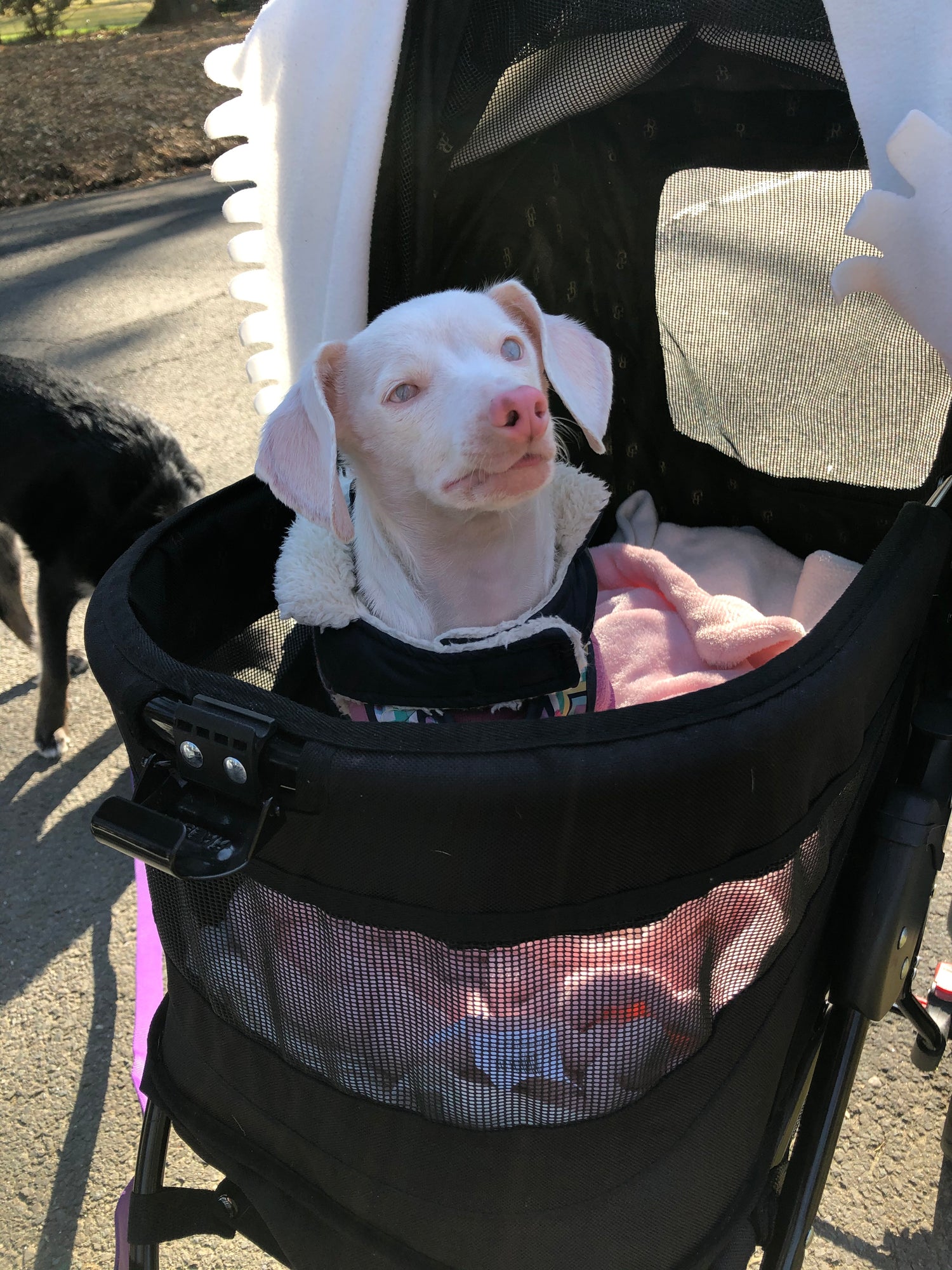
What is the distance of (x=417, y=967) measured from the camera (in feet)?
2.89

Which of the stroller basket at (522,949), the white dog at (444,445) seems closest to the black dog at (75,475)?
the white dog at (444,445)

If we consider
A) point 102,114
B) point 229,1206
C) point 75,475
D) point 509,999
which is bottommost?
point 102,114

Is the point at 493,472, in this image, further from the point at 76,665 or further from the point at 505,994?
the point at 76,665

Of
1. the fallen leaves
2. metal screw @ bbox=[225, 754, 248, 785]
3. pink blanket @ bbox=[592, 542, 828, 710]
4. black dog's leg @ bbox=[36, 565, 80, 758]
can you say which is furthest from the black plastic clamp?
the fallen leaves

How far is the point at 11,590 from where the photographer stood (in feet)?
9.18

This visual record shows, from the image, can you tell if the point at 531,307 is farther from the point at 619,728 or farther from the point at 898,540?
the point at 619,728

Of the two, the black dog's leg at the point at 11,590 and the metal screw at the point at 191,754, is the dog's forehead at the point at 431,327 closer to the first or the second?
the metal screw at the point at 191,754

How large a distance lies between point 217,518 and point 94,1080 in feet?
3.58

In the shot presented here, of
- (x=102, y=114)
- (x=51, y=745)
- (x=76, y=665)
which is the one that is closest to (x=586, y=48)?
(x=51, y=745)

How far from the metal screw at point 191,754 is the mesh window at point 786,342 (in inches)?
55.8

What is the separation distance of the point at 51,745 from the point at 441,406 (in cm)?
176

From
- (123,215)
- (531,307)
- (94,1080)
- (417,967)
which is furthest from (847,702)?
(123,215)

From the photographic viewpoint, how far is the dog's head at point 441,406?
48.6 inches

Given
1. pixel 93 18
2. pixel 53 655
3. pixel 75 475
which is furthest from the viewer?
pixel 93 18
